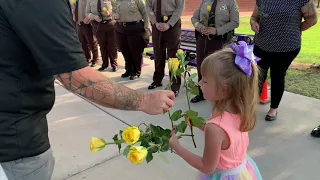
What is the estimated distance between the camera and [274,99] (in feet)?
12.1

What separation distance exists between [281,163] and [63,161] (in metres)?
2.05

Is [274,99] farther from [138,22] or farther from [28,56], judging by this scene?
[28,56]

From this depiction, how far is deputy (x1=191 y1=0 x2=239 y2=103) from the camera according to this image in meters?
4.02

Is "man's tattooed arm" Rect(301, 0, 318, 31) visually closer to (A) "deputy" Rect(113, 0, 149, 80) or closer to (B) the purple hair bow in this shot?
(B) the purple hair bow

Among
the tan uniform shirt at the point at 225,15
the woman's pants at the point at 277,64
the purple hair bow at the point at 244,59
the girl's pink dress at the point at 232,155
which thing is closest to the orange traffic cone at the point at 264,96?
the woman's pants at the point at 277,64

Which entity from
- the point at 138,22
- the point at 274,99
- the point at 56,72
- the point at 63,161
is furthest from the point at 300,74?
the point at 56,72

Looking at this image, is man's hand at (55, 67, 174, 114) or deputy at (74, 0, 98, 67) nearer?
man's hand at (55, 67, 174, 114)

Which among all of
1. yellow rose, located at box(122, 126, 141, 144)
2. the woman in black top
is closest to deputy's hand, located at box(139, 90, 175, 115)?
A: yellow rose, located at box(122, 126, 141, 144)

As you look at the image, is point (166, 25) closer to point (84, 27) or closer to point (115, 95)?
point (84, 27)

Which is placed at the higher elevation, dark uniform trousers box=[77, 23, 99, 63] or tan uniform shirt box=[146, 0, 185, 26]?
tan uniform shirt box=[146, 0, 185, 26]

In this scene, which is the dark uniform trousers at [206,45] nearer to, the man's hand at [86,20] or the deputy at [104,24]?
the deputy at [104,24]

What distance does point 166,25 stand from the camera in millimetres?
4605

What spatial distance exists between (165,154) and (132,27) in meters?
2.87

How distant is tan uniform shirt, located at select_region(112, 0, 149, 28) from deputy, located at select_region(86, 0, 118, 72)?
619mm
